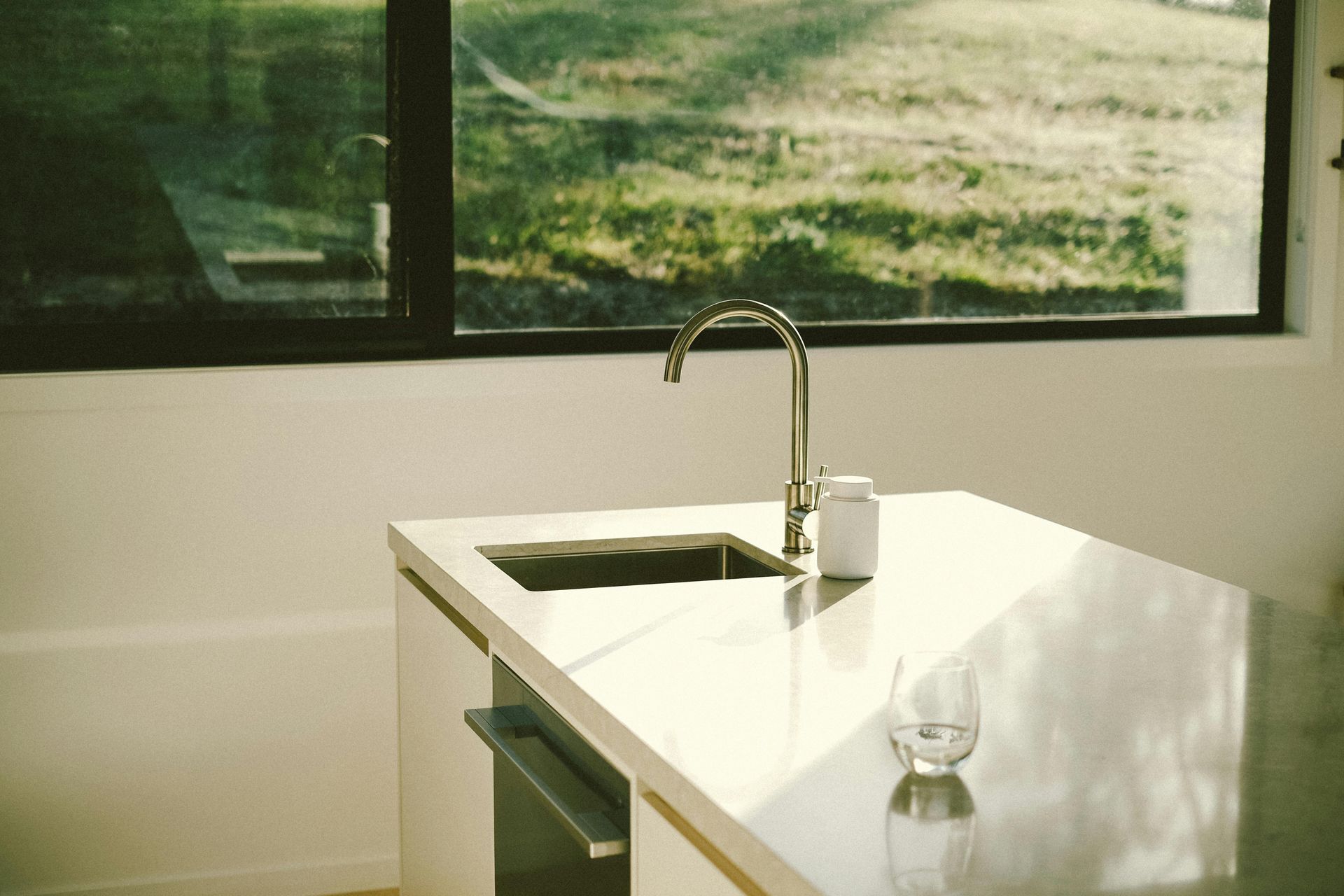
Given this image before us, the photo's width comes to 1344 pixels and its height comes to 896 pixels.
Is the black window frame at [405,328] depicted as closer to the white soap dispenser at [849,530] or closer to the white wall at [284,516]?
the white wall at [284,516]

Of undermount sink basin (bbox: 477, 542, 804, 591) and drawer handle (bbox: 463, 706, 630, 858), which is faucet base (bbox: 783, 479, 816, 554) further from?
drawer handle (bbox: 463, 706, 630, 858)

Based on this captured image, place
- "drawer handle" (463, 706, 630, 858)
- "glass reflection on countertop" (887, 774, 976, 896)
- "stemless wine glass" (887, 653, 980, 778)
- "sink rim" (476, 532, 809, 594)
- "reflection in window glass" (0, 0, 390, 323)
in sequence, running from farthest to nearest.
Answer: "reflection in window glass" (0, 0, 390, 323)
"sink rim" (476, 532, 809, 594)
"drawer handle" (463, 706, 630, 858)
"stemless wine glass" (887, 653, 980, 778)
"glass reflection on countertop" (887, 774, 976, 896)

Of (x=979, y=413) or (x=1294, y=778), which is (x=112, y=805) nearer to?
(x=979, y=413)

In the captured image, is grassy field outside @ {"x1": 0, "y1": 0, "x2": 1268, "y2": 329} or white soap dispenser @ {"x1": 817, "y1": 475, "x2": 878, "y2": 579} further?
grassy field outside @ {"x1": 0, "y1": 0, "x2": 1268, "y2": 329}

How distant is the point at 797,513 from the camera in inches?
84.3

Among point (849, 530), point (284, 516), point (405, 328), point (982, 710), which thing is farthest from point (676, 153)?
point (982, 710)

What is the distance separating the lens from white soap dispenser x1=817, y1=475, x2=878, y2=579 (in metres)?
1.97

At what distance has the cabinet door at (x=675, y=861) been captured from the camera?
48.4 inches

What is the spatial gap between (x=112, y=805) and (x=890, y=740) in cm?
Result: 234

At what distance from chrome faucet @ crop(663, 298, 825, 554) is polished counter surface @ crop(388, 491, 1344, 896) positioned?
46mm

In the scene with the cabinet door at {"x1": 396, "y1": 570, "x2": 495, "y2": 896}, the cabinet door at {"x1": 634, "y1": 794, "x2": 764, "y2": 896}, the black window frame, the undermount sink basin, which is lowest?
the cabinet door at {"x1": 396, "y1": 570, "x2": 495, "y2": 896}

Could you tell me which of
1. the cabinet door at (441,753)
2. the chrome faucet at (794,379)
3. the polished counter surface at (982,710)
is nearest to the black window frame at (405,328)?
the cabinet door at (441,753)

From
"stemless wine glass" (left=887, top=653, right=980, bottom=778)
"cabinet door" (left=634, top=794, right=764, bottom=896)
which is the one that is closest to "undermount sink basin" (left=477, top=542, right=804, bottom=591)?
"cabinet door" (left=634, top=794, right=764, bottom=896)

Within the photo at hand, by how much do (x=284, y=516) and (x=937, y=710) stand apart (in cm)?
220
